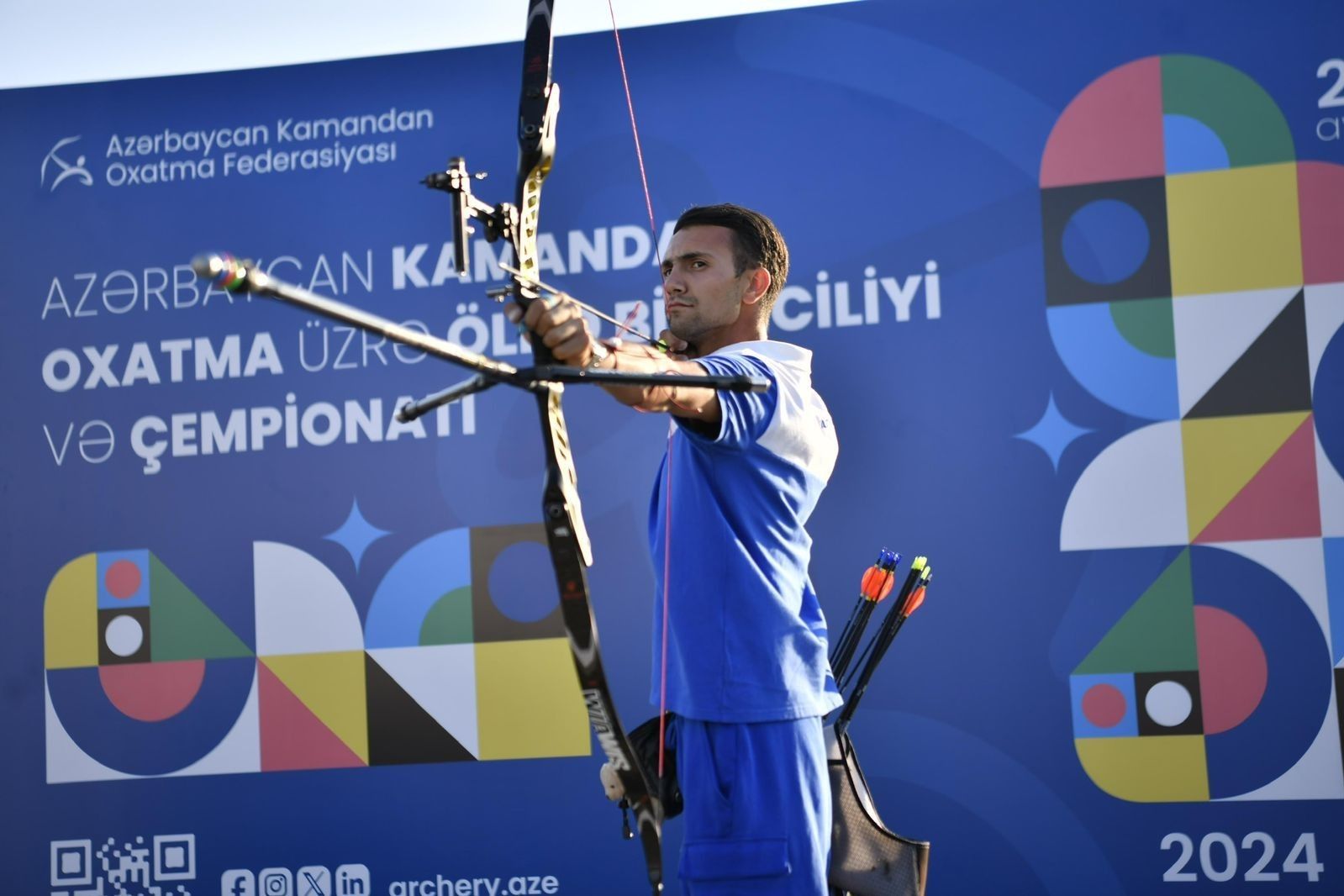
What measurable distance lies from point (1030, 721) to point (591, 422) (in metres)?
1.23

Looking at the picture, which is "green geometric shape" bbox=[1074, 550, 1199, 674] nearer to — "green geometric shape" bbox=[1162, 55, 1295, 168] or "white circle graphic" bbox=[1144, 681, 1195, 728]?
"white circle graphic" bbox=[1144, 681, 1195, 728]

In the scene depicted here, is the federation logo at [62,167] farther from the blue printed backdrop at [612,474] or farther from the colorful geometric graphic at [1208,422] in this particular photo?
the colorful geometric graphic at [1208,422]

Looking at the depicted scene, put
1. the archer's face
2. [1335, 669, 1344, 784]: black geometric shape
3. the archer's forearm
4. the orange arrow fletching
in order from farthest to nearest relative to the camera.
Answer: [1335, 669, 1344, 784]: black geometric shape < the orange arrow fletching < the archer's face < the archer's forearm

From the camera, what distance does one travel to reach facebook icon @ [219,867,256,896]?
11.8 ft

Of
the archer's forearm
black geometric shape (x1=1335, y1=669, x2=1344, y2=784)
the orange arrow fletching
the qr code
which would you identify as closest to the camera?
the archer's forearm

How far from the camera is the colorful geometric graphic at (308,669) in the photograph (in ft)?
11.6

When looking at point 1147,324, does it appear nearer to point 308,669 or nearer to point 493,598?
point 493,598

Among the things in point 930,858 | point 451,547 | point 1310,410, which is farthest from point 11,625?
point 1310,410

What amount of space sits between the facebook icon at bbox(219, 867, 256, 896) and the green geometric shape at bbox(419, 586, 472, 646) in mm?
714

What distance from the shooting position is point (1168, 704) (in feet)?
10.7

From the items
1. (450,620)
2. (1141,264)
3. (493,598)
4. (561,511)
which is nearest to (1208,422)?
(1141,264)

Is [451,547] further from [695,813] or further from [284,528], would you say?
[695,813]

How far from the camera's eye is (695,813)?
6.03 ft

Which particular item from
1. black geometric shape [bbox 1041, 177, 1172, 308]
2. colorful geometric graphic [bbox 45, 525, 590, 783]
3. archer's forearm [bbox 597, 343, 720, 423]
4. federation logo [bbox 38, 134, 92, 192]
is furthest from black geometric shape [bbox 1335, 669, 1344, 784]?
federation logo [bbox 38, 134, 92, 192]
